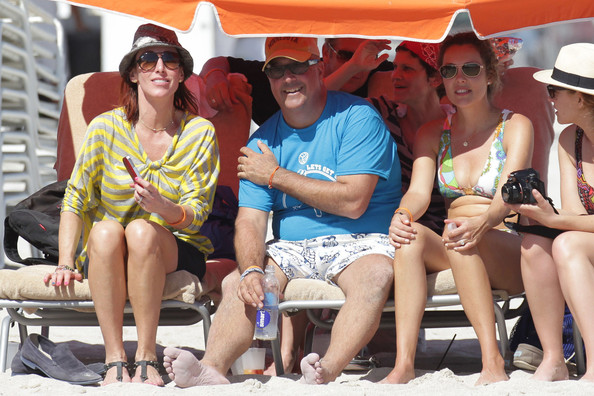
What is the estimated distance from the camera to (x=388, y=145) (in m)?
4.53

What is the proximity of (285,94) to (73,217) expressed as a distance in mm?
1213

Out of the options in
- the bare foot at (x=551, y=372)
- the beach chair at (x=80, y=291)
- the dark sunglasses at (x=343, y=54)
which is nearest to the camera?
the bare foot at (x=551, y=372)

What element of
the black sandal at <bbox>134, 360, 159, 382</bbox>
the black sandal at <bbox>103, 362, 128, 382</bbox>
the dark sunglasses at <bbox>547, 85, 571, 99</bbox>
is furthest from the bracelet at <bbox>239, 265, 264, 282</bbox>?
→ the dark sunglasses at <bbox>547, 85, 571, 99</bbox>

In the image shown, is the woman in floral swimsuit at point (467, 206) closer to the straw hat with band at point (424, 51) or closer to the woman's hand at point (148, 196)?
the straw hat with band at point (424, 51)

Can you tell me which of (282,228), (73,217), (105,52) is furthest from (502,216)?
(105,52)

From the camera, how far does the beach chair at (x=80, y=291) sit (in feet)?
13.9

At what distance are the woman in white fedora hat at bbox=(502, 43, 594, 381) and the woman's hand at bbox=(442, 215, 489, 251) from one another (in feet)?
0.60

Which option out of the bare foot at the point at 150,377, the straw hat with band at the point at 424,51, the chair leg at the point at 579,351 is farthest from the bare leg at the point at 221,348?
the straw hat with band at the point at 424,51

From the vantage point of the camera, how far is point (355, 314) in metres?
3.97

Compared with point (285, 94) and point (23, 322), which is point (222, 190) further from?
point (23, 322)

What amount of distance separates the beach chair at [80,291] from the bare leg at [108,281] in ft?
0.45

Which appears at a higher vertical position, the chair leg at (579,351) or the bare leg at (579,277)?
the bare leg at (579,277)

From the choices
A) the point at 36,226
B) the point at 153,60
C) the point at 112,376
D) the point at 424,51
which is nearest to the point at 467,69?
the point at 424,51

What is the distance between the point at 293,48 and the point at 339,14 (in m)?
0.48
